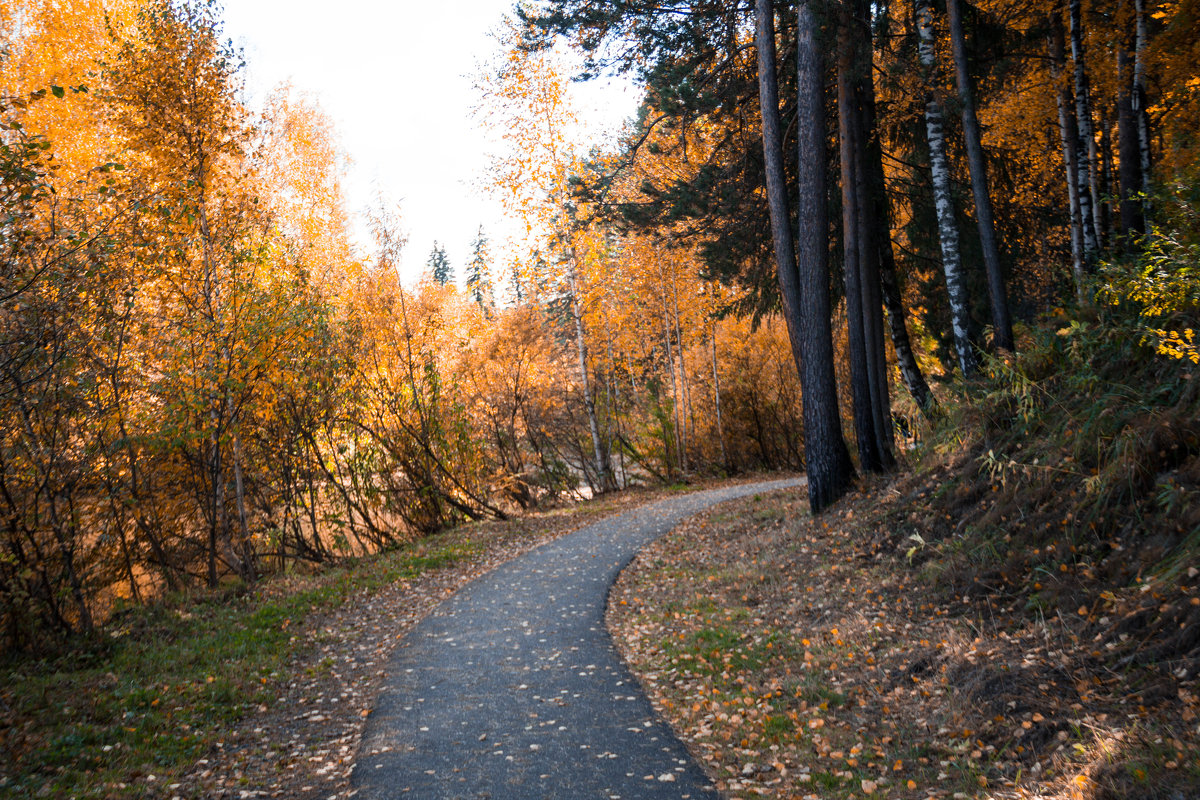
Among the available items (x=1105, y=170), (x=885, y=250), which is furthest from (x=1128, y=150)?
(x=885, y=250)

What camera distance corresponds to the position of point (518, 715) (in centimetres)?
580

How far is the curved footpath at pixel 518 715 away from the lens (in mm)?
4645

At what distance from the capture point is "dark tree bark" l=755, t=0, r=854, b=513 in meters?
10.7

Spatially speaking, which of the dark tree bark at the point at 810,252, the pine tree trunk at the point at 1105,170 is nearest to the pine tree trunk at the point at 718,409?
the dark tree bark at the point at 810,252

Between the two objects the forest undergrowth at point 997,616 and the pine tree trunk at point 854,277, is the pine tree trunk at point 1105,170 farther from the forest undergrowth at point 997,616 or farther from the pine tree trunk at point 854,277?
the forest undergrowth at point 997,616

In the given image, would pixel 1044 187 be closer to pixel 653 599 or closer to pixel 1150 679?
pixel 653 599

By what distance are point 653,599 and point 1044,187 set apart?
41.0ft

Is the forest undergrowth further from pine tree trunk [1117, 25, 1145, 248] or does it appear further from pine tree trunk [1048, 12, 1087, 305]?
pine tree trunk [1048, 12, 1087, 305]

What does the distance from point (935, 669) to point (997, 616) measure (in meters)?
0.85

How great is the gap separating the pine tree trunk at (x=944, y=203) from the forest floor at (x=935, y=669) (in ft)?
7.22

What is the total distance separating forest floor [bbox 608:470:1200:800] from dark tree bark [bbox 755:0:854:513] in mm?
2182

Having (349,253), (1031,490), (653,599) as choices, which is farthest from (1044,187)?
(349,253)

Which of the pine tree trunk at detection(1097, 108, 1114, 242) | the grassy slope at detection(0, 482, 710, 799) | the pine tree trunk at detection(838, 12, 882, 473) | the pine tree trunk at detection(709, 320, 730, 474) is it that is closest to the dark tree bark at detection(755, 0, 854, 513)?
the pine tree trunk at detection(838, 12, 882, 473)

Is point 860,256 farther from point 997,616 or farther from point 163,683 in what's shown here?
point 163,683
